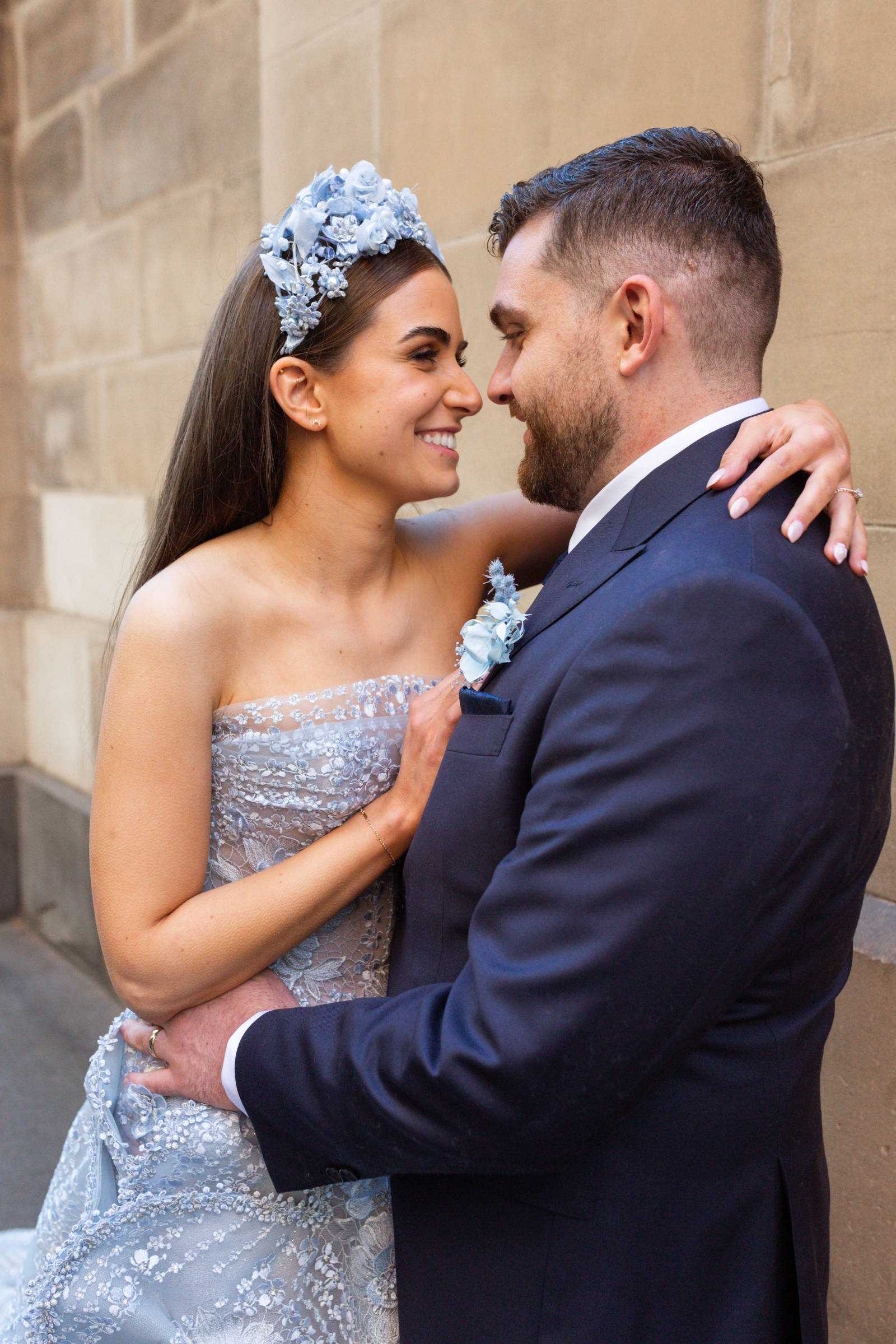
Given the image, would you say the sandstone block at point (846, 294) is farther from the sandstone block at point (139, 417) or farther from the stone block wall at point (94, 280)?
the sandstone block at point (139, 417)

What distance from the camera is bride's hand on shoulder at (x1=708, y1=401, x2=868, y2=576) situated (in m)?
1.36

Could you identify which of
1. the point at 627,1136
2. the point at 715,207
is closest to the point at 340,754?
the point at 627,1136

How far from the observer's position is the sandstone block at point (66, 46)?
4.88 m

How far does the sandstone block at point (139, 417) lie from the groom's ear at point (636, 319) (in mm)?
3222

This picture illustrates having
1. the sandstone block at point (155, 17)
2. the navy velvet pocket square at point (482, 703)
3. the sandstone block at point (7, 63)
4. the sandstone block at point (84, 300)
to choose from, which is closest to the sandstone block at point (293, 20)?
the sandstone block at point (155, 17)

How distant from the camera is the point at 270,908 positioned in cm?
176

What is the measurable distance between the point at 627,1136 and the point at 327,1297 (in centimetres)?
69

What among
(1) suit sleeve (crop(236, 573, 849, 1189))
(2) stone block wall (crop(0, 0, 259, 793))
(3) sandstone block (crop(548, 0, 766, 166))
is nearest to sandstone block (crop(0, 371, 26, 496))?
(2) stone block wall (crop(0, 0, 259, 793))

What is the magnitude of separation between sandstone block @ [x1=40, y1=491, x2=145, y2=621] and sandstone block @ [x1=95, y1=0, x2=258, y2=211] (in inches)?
51.9

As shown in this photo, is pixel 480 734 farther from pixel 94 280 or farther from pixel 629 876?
pixel 94 280

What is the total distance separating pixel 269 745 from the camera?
1.87m

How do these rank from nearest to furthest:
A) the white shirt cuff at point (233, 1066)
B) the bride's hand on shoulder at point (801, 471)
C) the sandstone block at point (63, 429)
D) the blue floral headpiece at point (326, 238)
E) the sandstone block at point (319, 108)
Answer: the bride's hand on shoulder at point (801, 471), the white shirt cuff at point (233, 1066), the blue floral headpiece at point (326, 238), the sandstone block at point (319, 108), the sandstone block at point (63, 429)

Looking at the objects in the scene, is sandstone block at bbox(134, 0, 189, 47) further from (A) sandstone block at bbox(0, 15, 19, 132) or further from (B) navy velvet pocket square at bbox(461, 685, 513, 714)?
(B) navy velvet pocket square at bbox(461, 685, 513, 714)

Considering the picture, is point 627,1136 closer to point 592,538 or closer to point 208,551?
point 592,538
